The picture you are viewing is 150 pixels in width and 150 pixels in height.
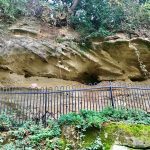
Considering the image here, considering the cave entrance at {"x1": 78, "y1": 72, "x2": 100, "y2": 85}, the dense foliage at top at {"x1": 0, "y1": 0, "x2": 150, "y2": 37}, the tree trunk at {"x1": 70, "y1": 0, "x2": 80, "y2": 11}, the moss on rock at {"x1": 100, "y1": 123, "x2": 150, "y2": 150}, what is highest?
the tree trunk at {"x1": 70, "y1": 0, "x2": 80, "y2": 11}

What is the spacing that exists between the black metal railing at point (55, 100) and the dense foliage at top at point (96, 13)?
3140 mm

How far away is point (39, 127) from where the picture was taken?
9.69 metres

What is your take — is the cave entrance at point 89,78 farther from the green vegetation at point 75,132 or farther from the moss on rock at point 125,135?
the moss on rock at point 125,135

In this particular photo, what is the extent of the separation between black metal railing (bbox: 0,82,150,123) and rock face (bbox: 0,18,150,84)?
104 cm

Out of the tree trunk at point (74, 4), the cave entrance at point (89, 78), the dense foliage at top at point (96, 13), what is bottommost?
the cave entrance at point (89, 78)

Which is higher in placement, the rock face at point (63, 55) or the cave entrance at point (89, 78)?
the rock face at point (63, 55)

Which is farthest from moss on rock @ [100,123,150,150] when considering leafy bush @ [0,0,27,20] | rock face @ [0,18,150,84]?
leafy bush @ [0,0,27,20]

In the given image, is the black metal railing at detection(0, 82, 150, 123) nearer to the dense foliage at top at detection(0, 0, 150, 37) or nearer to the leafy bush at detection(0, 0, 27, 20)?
the dense foliage at top at detection(0, 0, 150, 37)

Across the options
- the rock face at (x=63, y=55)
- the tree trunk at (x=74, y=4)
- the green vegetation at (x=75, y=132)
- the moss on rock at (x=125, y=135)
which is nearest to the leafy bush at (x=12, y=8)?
the rock face at (x=63, y=55)

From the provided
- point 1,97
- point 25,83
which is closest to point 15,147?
point 1,97

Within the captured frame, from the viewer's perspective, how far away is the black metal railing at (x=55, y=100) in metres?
11.9

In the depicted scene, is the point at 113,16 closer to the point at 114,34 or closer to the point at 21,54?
the point at 114,34

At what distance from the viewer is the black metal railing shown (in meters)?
11.9

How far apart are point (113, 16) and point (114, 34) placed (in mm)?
1137
